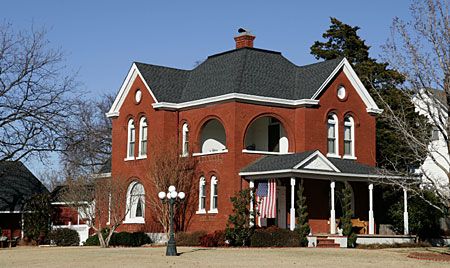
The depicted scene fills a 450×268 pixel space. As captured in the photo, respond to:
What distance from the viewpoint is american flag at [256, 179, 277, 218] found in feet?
129

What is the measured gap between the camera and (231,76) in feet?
141

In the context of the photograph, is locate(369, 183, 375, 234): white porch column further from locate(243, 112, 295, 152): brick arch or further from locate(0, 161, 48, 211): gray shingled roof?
locate(0, 161, 48, 211): gray shingled roof

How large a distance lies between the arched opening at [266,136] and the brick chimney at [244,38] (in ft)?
16.3

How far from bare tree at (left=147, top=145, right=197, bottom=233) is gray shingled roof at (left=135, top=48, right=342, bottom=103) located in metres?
3.88

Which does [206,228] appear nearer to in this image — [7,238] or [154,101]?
[154,101]

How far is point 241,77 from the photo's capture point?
139 ft

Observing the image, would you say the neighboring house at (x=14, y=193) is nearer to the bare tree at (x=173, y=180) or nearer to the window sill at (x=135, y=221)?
the window sill at (x=135, y=221)

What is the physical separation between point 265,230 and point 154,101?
11.8m

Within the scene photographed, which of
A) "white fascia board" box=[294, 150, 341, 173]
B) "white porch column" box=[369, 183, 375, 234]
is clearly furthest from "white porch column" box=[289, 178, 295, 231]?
"white porch column" box=[369, 183, 375, 234]

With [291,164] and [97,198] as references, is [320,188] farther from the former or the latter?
[97,198]

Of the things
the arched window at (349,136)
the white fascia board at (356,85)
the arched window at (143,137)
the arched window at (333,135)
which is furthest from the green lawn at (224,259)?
the white fascia board at (356,85)

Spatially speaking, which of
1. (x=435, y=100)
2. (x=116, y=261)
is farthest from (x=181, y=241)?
(x=435, y=100)

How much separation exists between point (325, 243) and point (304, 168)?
3747mm

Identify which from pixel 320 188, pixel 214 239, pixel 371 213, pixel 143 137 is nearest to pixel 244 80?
pixel 320 188
